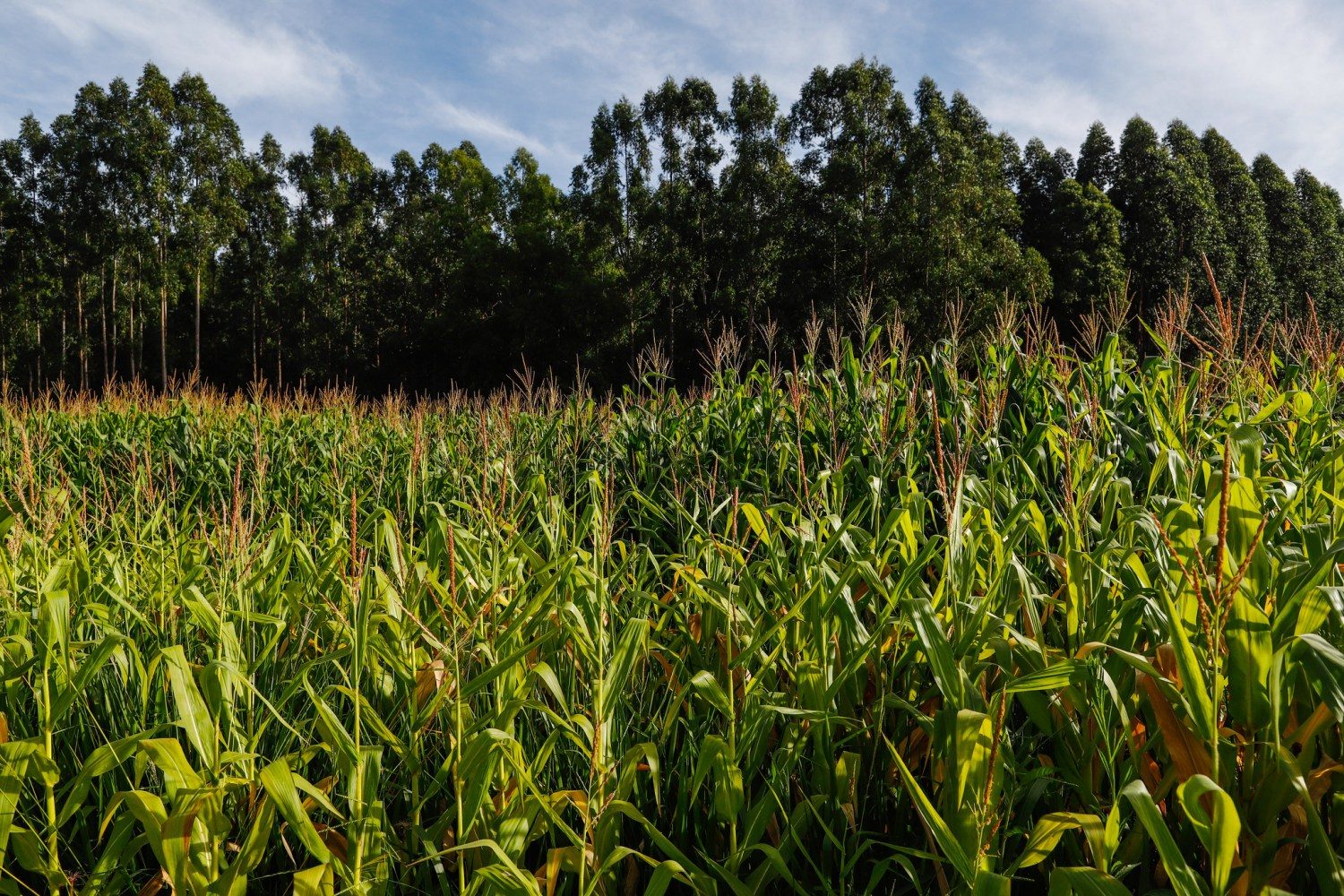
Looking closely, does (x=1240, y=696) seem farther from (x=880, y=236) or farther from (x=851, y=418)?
(x=880, y=236)

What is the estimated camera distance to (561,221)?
29875mm

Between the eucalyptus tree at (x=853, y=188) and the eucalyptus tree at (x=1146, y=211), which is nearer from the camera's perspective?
the eucalyptus tree at (x=853, y=188)

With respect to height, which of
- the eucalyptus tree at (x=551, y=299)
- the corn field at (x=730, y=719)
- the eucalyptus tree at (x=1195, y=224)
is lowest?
the corn field at (x=730, y=719)

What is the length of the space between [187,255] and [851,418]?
31.0 meters

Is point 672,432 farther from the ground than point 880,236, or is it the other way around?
point 880,236

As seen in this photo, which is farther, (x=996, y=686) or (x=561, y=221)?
(x=561, y=221)

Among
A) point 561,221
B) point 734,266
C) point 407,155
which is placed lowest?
point 734,266

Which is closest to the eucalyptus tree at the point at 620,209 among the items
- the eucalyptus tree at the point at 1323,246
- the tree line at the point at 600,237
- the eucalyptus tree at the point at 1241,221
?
the tree line at the point at 600,237

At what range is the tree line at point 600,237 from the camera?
76.0 ft

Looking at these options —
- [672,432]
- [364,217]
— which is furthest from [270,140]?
[672,432]

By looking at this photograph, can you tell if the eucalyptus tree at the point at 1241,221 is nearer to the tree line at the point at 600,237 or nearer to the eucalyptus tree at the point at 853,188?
the tree line at the point at 600,237

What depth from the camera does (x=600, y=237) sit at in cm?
2555

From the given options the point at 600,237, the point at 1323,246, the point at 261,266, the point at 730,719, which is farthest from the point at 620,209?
the point at 1323,246

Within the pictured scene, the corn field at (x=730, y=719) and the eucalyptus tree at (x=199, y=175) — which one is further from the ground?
the eucalyptus tree at (x=199, y=175)
